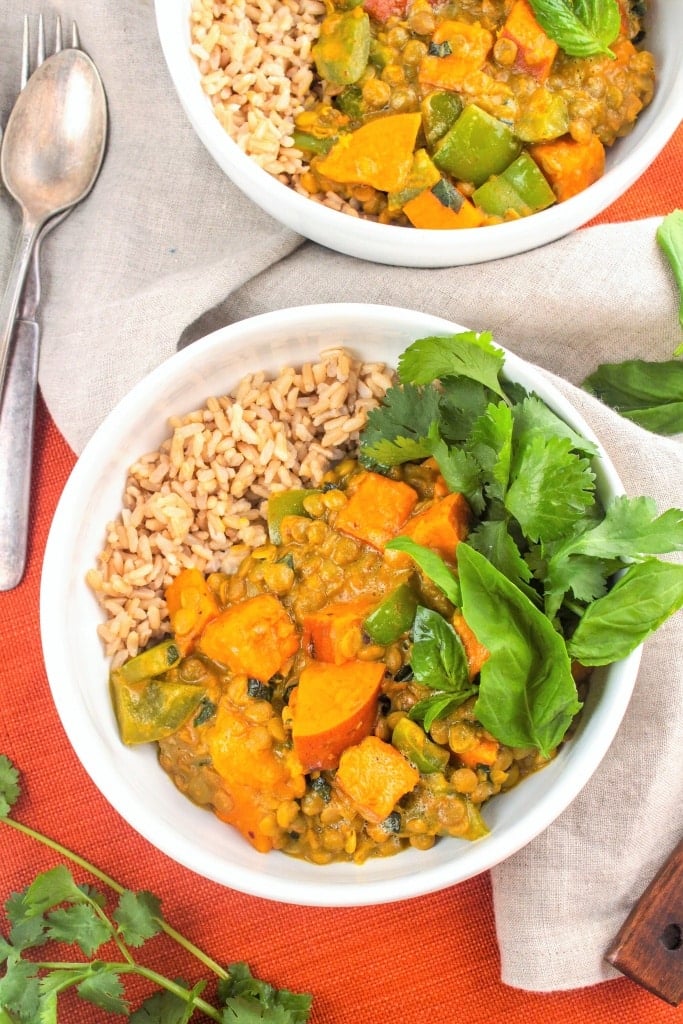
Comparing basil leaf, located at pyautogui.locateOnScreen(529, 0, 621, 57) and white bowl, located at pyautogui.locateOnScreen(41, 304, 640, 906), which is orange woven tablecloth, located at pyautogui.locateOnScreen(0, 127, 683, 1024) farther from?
basil leaf, located at pyautogui.locateOnScreen(529, 0, 621, 57)

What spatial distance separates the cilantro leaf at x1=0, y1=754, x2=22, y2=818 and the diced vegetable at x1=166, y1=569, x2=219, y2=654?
2.71 feet

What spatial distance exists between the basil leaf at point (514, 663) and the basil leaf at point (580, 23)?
4.70ft

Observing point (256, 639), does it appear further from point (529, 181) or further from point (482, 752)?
point (529, 181)

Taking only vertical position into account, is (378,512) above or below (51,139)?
below

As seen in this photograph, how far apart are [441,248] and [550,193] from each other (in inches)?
14.1

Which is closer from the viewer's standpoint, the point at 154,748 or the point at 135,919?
the point at 154,748

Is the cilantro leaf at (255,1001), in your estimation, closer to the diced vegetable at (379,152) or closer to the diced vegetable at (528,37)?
the diced vegetable at (379,152)

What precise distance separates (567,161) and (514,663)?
140 centimetres

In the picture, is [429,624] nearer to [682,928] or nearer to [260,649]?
[260,649]

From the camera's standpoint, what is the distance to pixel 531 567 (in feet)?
7.77

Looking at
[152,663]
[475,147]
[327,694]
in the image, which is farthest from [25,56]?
[327,694]

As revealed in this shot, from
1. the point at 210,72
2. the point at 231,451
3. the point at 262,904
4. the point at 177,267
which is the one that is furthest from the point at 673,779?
the point at 210,72

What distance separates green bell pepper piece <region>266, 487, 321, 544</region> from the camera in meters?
2.67

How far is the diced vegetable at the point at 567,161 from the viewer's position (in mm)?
2801
